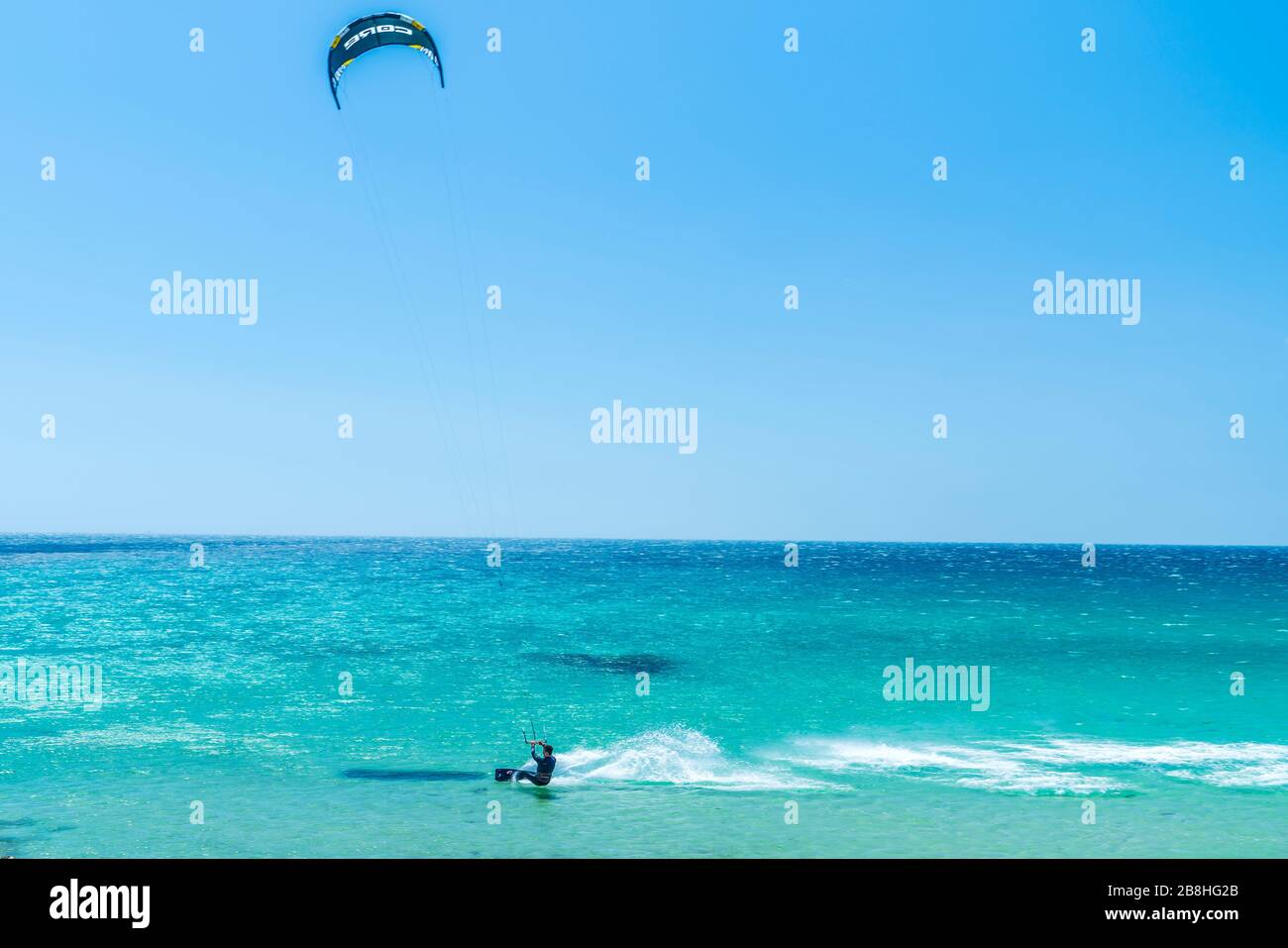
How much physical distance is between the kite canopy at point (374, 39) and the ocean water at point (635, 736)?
15.9 m

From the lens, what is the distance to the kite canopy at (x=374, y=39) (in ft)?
66.8

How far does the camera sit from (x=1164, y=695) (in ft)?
104

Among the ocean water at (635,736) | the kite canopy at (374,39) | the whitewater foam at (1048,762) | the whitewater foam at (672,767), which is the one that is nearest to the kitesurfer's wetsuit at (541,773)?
the ocean water at (635,736)

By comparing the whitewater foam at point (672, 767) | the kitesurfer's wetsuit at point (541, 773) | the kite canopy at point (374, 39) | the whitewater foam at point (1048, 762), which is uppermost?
the kite canopy at point (374, 39)

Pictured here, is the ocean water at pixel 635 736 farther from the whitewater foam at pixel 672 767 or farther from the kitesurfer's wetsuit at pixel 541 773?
the kitesurfer's wetsuit at pixel 541 773

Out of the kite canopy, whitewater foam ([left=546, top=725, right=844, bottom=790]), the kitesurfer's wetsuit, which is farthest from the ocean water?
the kite canopy

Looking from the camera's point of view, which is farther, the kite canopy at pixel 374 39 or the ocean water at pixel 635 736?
the kite canopy at pixel 374 39

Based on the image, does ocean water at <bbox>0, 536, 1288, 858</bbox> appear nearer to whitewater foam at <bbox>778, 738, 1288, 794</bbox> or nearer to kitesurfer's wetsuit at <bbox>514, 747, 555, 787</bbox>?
whitewater foam at <bbox>778, 738, 1288, 794</bbox>

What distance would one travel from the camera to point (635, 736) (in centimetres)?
2583

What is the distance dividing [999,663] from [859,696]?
1129cm

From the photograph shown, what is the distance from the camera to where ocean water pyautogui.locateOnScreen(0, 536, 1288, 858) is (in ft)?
57.4

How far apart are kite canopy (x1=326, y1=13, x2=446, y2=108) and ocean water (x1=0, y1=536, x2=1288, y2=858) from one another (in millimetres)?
15876
